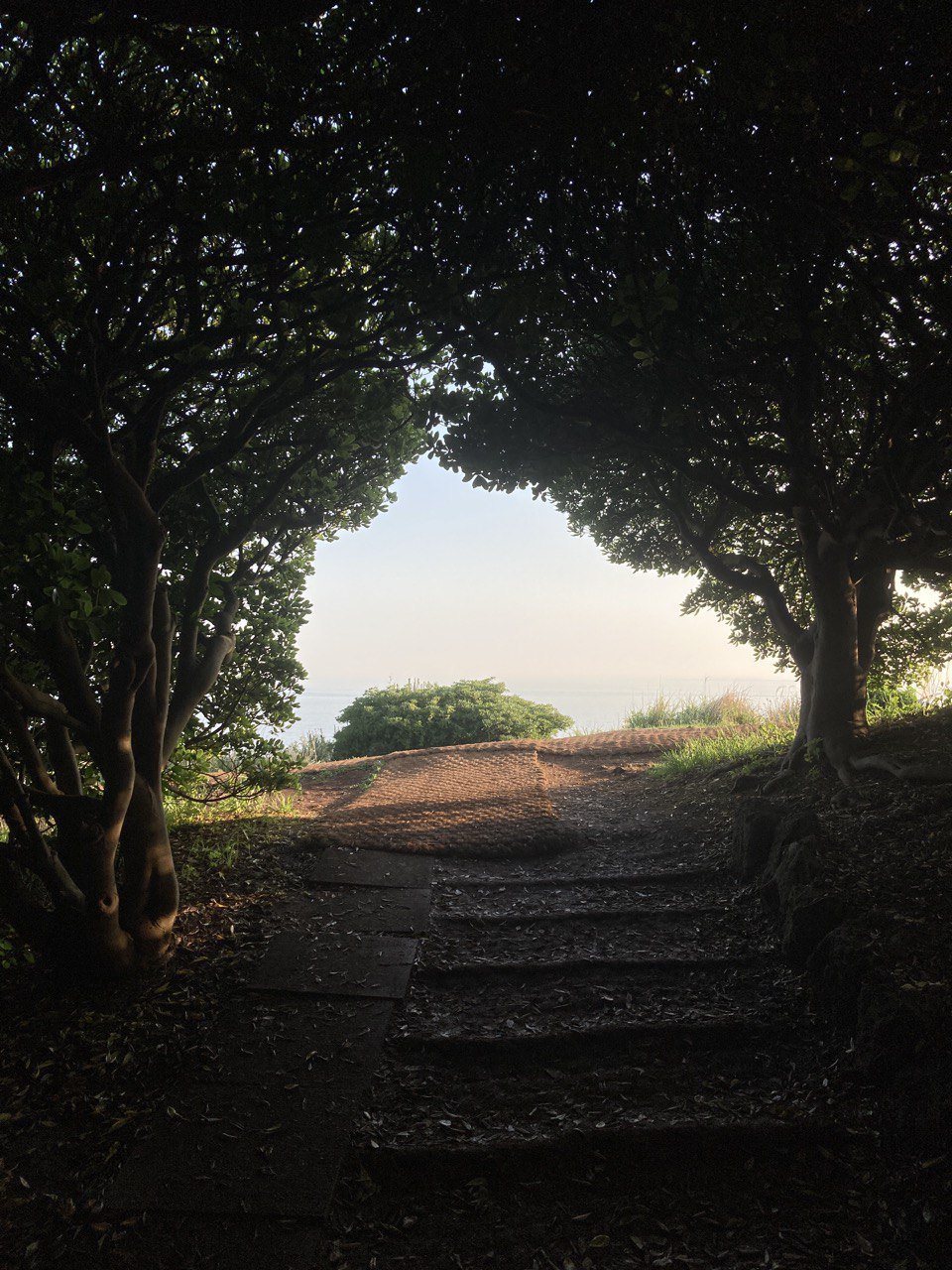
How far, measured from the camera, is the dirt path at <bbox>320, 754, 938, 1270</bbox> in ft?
8.66

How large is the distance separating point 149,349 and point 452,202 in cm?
192

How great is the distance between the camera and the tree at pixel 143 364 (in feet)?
10.2

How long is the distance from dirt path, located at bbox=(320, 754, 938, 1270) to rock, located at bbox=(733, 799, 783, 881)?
0.42 metres

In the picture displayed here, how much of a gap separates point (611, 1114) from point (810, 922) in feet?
5.96

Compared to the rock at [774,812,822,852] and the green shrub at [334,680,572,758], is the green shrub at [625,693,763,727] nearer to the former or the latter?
the green shrub at [334,680,572,758]

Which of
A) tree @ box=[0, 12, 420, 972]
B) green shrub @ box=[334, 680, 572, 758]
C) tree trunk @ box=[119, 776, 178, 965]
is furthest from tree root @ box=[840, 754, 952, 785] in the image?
green shrub @ box=[334, 680, 572, 758]

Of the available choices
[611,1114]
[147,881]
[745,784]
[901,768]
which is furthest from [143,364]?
[745,784]

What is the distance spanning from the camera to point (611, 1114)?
10.5 ft

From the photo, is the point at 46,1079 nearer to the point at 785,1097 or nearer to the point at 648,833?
the point at 785,1097

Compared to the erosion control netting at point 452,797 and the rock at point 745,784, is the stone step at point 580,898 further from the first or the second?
the rock at point 745,784

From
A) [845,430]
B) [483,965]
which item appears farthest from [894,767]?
[483,965]

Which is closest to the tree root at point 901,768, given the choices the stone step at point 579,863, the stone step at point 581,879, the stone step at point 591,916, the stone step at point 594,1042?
the stone step at point 579,863

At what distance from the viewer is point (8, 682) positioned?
3523 millimetres

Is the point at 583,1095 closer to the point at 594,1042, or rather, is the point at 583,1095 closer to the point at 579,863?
the point at 594,1042
